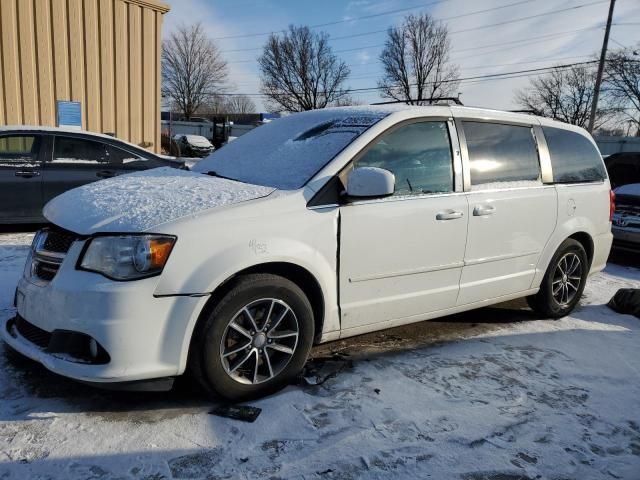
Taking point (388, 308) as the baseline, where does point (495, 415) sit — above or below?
below

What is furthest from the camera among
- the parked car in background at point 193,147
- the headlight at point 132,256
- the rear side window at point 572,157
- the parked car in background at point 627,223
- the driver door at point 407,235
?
the parked car in background at point 193,147

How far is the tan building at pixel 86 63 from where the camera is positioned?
1037cm

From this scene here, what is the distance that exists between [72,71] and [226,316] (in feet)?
34.9

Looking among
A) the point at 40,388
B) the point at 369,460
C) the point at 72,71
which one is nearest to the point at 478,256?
the point at 369,460

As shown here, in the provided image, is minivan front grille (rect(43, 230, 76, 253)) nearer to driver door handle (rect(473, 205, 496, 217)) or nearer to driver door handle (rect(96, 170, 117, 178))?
driver door handle (rect(473, 205, 496, 217))

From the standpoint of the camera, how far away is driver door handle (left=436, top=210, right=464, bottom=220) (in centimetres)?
338

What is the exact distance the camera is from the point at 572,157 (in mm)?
4504

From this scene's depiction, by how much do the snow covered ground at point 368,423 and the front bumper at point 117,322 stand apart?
31 centimetres

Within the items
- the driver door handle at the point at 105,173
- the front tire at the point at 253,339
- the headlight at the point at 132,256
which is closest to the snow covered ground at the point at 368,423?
the front tire at the point at 253,339

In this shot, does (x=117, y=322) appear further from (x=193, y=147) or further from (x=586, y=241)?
(x=193, y=147)

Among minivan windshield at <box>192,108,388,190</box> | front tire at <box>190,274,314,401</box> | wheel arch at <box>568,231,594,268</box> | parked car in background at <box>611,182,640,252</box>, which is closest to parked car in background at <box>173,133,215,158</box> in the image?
parked car in background at <box>611,182,640,252</box>

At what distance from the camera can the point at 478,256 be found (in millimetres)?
3672

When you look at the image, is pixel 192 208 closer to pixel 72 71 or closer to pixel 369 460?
pixel 369 460

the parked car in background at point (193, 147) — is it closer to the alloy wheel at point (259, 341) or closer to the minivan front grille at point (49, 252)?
the minivan front grille at point (49, 252)
